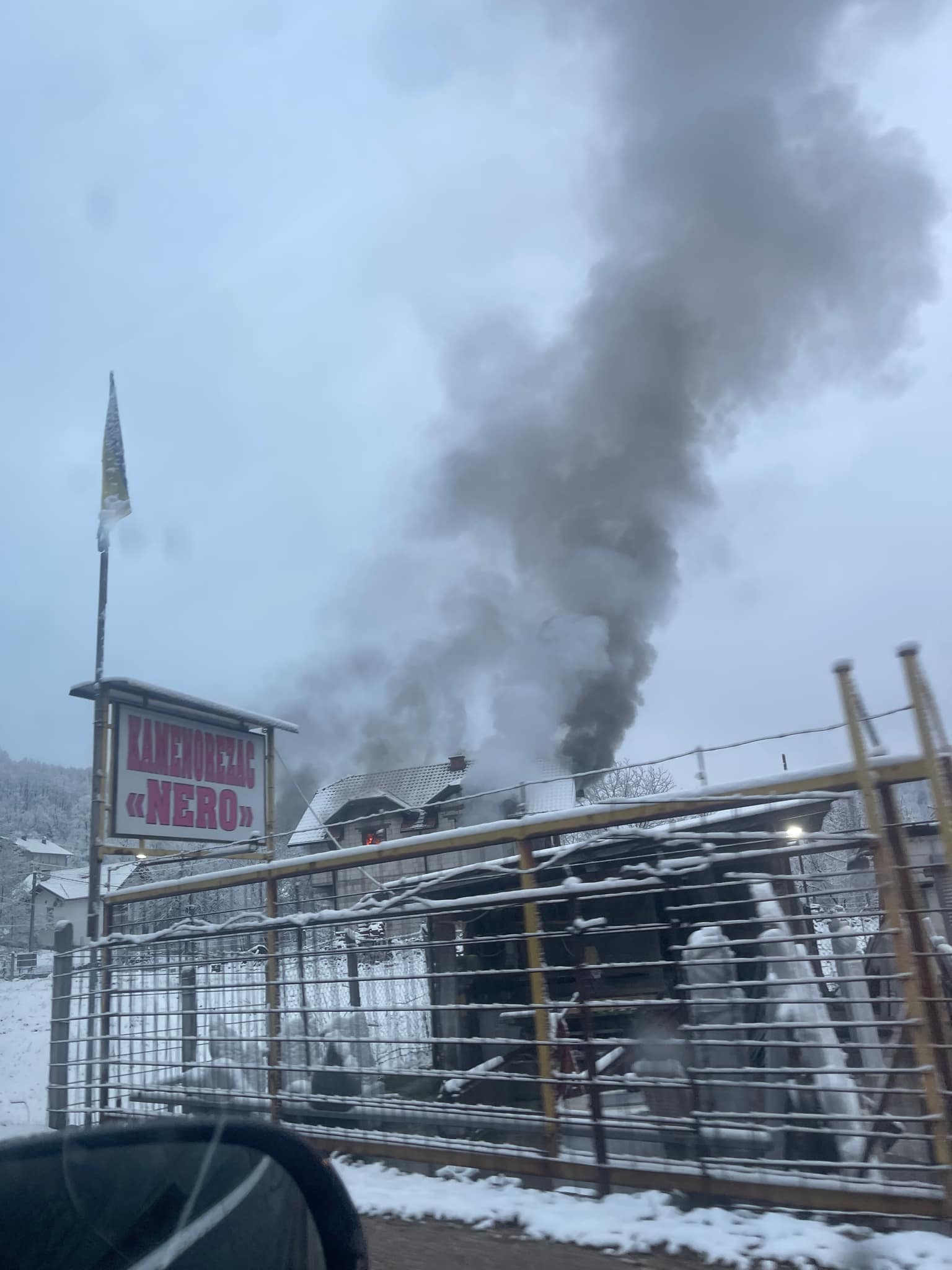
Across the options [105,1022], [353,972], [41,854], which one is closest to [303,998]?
[353,972]

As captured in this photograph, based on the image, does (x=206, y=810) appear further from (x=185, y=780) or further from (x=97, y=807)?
(x=97, y=807)

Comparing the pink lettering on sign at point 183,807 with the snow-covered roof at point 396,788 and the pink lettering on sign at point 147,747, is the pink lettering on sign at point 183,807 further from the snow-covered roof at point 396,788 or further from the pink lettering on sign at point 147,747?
the snow-covered roof at point 396,788

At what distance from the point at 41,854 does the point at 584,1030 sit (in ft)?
255

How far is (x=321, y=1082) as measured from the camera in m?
6.80

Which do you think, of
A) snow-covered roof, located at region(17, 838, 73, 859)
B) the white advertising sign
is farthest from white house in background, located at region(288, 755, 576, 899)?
snow-covered roof, located at region(17, 838, 73, 859)

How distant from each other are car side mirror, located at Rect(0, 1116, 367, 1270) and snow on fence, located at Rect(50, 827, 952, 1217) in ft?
9.47

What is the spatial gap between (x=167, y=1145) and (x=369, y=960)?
5.35 m

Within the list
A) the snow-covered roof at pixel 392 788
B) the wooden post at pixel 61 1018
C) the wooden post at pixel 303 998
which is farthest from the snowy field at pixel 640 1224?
the snow-covered roof at pixel 392 788

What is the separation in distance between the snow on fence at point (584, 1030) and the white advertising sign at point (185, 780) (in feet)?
3.25

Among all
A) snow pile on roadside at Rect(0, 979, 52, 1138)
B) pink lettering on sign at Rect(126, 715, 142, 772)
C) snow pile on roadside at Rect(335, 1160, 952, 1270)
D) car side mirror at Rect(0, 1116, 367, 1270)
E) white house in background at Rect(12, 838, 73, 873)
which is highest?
white house in background at Rect(12, 838, 73, 873)

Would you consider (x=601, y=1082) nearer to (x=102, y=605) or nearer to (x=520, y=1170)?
(x=520, y=1170)

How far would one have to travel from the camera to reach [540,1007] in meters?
5.51

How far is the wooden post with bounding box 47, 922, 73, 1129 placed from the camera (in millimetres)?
8203

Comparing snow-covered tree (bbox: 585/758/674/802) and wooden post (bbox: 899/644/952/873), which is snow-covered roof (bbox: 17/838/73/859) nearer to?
snow-covered tree (bbox: 585/758/674/802)
